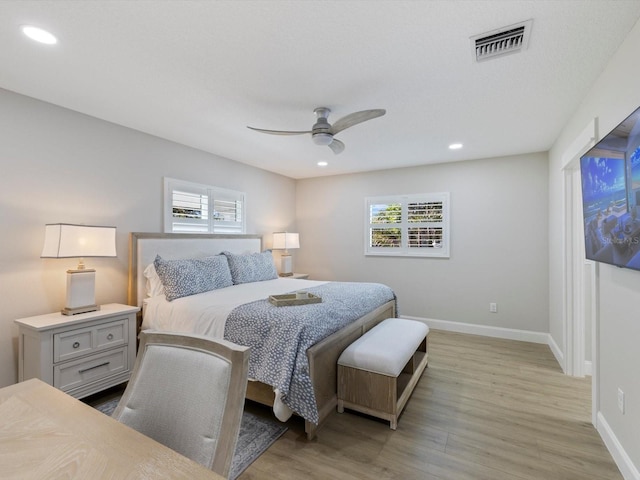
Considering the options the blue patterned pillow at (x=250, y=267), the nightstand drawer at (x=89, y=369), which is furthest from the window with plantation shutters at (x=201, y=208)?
the nightstand drawer at (x=89, y=369)

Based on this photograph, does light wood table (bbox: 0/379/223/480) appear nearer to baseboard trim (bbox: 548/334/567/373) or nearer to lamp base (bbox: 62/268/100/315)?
lamp base (bbox: 62/268/100/315)

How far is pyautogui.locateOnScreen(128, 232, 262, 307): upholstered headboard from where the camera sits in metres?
3.27

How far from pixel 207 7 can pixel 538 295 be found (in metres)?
4.66

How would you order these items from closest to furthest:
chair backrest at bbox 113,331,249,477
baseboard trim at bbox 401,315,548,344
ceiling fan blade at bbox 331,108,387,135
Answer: chair backrest at bbox 113,331,249,477
ceiling fan blade at bbox 331,108,387,135
baseboard trim at bbox 401,315,548,344

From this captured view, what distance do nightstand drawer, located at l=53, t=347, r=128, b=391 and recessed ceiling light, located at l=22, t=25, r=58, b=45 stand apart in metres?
2.22

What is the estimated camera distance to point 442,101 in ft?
8.60

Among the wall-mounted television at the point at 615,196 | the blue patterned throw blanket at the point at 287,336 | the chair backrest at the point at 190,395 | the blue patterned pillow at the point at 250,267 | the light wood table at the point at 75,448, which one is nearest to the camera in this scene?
the light wood table at the point at 75,448

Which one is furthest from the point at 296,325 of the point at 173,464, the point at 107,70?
the point at 107,70

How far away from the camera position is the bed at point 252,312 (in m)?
2.20

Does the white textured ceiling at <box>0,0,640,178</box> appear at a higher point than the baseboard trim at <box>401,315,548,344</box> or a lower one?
higher

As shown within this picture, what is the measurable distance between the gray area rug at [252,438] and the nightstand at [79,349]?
28 centimetres

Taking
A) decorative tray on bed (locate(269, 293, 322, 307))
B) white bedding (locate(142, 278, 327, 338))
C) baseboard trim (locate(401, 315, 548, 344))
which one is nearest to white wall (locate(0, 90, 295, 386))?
white bedding (locate(142, 278, 327, 338))

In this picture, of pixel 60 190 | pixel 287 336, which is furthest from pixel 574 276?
pixel 60 190

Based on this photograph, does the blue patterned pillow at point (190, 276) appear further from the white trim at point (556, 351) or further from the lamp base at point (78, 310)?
the white trim at point (556, 351)
